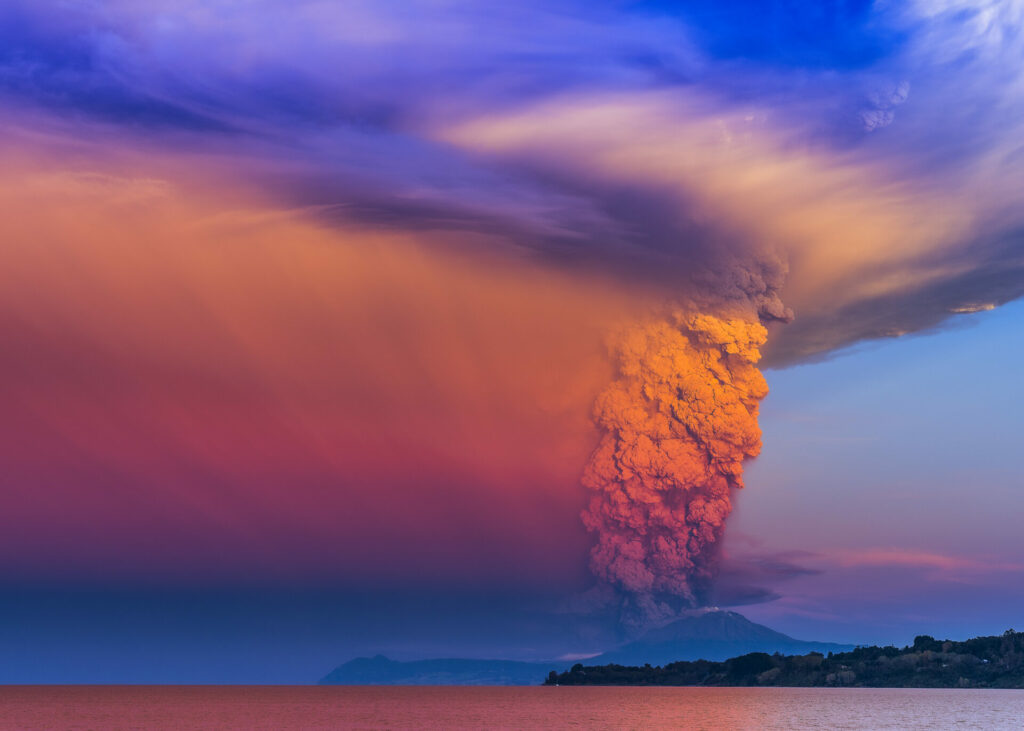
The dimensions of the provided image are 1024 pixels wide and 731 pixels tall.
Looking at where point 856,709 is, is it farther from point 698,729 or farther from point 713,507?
point 698,729

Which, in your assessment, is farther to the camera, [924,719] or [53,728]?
[924,719]

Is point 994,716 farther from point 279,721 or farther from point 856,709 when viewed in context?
point 279,721

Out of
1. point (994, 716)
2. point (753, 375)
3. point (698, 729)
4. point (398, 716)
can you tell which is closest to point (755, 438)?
point (753, 375)

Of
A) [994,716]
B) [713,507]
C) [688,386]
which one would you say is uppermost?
[688,386]

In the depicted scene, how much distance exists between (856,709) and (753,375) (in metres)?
73.0

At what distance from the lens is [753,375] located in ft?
489

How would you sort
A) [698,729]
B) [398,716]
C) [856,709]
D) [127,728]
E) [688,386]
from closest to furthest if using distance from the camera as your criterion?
[698,729] → [127,728] → [688,386] → [398,716] → [856,709]

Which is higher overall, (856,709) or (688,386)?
(688,386)

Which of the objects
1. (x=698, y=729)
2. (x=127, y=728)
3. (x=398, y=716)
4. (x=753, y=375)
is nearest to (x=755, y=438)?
(x=753, y=375)

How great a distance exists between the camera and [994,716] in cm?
15650

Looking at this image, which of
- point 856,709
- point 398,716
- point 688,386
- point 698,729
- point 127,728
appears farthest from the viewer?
point 856,709

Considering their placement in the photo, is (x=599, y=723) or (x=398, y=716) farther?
(x=398, y=716)

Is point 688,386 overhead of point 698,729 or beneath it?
overhead

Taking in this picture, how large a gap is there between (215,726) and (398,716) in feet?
131
